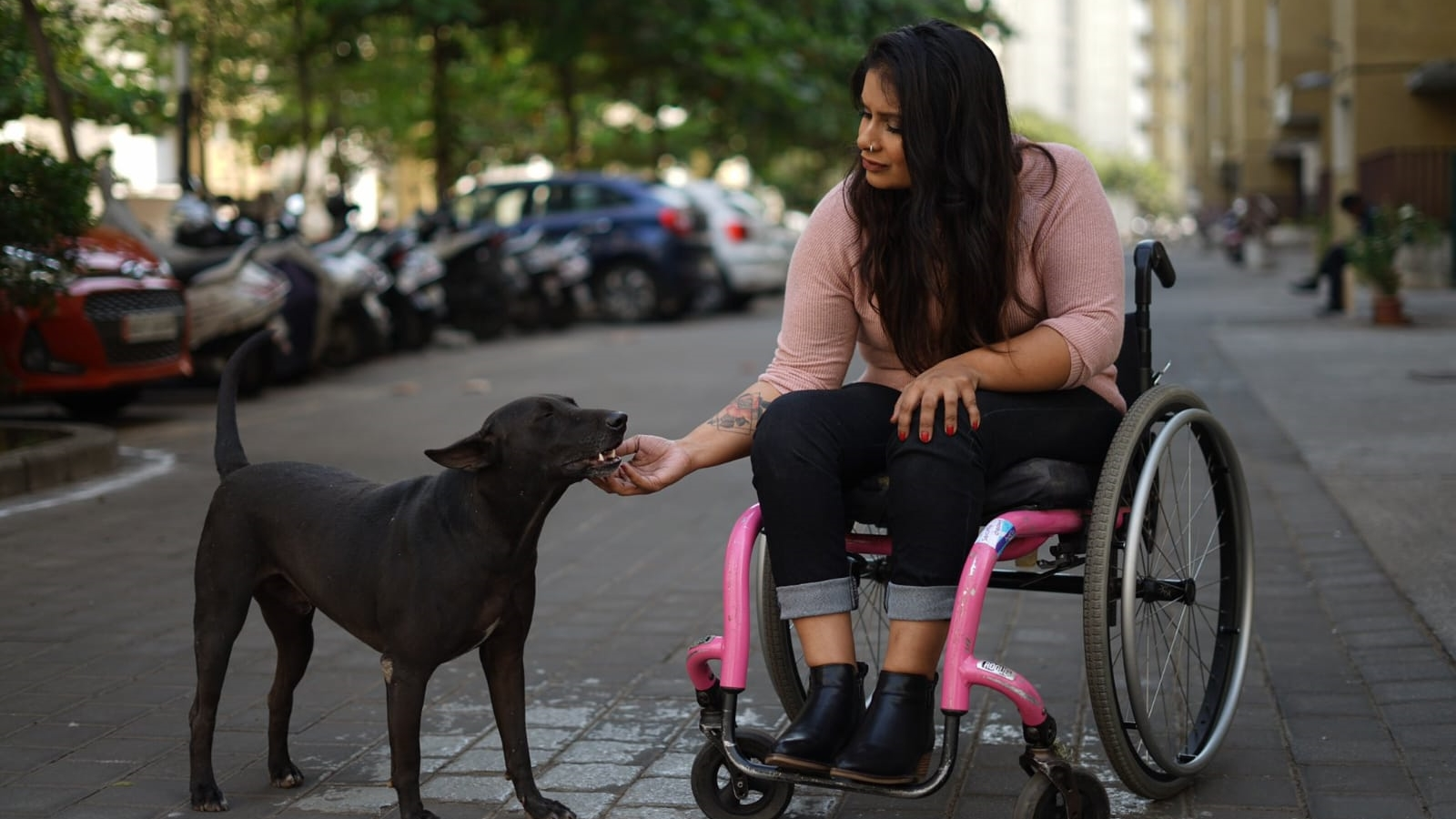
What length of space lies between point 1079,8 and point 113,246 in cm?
15472

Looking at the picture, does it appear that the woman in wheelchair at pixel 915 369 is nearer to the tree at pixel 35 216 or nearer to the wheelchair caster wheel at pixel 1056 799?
the wheelchair caster wheel at pixel 1056 799

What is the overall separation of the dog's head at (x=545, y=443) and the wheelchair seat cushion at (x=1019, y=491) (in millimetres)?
519

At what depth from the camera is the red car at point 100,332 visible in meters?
9.84

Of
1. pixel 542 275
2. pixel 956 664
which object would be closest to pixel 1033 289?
pixel 956 664

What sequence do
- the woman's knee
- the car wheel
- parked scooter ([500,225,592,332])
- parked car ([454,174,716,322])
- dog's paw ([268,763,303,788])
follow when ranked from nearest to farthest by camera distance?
1. the woman's knee
2. dog's paw ([268,763,303,788])
3. parked scooter ([500,225,592,332])
4. parked car ([454,174,716,322])
5. the car wheel

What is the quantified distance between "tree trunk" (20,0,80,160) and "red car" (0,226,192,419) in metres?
0.60

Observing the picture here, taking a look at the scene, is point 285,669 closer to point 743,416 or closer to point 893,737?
point 743,416

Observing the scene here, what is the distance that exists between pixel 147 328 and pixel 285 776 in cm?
709

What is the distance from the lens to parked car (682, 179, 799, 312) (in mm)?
21359

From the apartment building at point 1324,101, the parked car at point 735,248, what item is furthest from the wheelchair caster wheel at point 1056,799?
the apartment building at point 1324,101

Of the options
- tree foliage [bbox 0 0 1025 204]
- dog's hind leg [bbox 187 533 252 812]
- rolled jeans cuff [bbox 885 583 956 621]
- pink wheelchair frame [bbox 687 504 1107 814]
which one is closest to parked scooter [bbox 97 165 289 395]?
tree foliage [bbox 0 0 1025 204]

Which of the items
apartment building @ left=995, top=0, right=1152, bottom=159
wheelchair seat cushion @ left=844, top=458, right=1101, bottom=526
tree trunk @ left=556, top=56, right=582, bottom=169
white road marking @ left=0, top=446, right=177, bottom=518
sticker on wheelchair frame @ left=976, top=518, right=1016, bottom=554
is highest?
apartment building @ left=995, top=0, right=1152, bottom=159

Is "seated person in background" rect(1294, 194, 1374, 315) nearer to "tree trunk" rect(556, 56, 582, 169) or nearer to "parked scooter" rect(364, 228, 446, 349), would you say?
"parked scooter" rect(364, 228, 446, 349)

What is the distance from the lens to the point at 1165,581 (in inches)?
149
